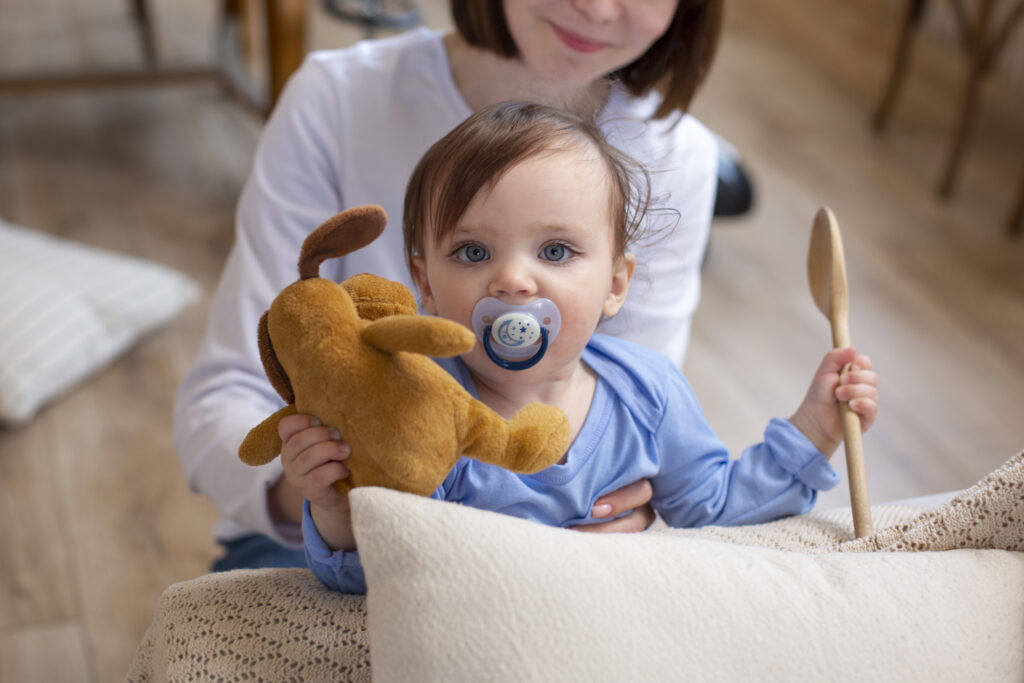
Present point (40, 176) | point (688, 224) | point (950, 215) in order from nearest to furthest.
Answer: point (688, 224)
point (40, 176)
point (950, 215)

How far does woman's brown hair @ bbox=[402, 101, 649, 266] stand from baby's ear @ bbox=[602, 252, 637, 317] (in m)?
0.01

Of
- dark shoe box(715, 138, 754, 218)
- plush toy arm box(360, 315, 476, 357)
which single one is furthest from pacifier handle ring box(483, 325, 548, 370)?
dark shoe box(715, 138, 754, 218)

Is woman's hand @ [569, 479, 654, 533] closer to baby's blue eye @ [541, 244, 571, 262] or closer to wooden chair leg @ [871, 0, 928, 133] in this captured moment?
baby's blue eye @ [541, 244, 571, 262]

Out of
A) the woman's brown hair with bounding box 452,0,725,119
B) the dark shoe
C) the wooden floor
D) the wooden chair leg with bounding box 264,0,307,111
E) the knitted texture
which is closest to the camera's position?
the knitted texture

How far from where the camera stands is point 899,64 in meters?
2.62

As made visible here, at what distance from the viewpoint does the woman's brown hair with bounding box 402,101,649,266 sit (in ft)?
1.86

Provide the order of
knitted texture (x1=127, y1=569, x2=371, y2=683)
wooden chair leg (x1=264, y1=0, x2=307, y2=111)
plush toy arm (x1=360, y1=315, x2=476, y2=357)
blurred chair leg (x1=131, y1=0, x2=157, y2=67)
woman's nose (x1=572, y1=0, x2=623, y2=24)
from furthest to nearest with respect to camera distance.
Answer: blurred chair leg (x1=131, y1=0, x2=157, y2=67)
wooden chair leg (x1=264, y1=0, x2=307, y2=111)
woman's nose (x1=572, y1=0, x2=623, y2=24)
knitted texture (x1=127, y1=569, x2=371, y2=683)
plush toy arm (x1=360, y1=315, x2=476, y2=357)

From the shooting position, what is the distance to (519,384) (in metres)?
0.65

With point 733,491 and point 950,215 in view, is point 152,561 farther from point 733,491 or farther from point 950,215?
point 950,215

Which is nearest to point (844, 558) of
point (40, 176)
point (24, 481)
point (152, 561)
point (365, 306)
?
point (365, 306)

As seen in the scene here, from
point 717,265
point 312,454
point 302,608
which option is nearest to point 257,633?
point 302,608

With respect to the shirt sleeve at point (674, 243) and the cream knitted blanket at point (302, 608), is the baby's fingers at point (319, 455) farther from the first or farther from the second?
the shirt sleeve at point (674, 243)

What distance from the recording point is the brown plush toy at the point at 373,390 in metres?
0.49

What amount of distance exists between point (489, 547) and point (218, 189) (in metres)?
1.90
